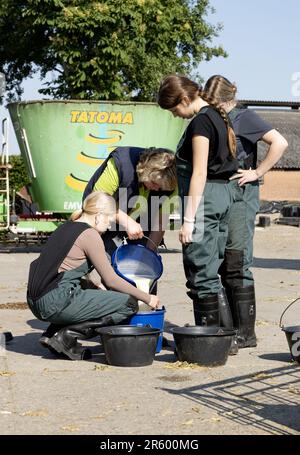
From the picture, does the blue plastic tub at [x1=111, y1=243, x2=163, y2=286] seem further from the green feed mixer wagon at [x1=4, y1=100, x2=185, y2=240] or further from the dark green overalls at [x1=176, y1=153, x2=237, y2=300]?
the green feed mixer wagon at [x1=4, y1=100, x2=185, y2=240]

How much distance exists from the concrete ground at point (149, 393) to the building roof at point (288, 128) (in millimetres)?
47936

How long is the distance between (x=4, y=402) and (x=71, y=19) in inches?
1058

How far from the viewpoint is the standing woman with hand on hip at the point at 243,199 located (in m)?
6.85

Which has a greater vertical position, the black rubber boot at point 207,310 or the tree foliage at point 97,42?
the tree foliage at point 97,42

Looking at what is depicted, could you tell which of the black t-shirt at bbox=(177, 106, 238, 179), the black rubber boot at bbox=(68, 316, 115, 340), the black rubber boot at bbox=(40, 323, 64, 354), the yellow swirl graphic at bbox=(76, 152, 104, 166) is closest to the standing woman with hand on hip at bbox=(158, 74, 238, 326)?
the black t-shirt at bbox=(177, 106, 238, 179)

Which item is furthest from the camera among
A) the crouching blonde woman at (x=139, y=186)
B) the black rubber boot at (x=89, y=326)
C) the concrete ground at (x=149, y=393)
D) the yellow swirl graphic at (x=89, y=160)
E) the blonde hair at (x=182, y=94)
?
the yellow swirl graphic at (x=89, y=160)

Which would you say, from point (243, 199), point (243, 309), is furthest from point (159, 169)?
point (243, 309)

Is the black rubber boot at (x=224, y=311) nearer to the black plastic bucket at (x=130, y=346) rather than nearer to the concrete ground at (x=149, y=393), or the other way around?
the concrete ground at (x=149, y=393)

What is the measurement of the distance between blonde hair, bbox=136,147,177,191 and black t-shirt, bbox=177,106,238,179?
128 millimetres

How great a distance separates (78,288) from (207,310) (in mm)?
924

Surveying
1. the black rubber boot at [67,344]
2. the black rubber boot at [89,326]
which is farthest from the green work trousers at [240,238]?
the black rubber boot at [67,344]

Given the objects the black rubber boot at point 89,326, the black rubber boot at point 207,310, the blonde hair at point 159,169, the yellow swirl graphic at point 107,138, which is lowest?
the black rubber boot at point 89,326

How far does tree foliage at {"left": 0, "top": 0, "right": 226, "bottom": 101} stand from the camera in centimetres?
3073

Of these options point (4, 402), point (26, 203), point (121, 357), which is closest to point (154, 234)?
point (121, 357)
